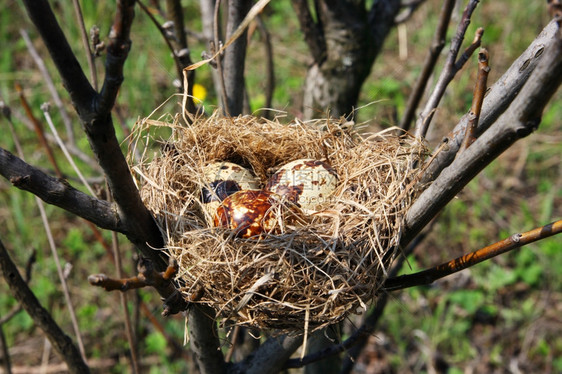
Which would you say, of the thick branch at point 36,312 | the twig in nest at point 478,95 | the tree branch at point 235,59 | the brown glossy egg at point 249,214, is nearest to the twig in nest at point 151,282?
the brown glossy egg at point 249,214

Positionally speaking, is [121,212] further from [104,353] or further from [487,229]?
[487,229]

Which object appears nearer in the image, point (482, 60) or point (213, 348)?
point (482, 60)

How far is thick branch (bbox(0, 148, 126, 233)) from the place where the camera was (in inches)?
41.4

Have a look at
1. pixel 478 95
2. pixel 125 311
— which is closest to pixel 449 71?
pixel 478 95

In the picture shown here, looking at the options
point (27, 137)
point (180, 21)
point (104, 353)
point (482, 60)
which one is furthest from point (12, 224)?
point (482, 60)

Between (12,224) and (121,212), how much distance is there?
3.40 meters

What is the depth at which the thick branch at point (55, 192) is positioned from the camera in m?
1.05

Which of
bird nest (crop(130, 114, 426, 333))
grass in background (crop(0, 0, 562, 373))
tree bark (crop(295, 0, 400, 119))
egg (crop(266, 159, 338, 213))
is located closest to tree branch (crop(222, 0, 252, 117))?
bird nest (crop(130, 114, 426, 333))

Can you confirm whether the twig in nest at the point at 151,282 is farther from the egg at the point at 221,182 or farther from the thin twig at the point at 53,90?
the thin twig at the point at 53,90

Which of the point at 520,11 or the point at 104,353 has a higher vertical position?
the point at 520,11

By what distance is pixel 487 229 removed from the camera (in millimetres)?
4266

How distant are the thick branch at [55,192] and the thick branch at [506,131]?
0.67 m

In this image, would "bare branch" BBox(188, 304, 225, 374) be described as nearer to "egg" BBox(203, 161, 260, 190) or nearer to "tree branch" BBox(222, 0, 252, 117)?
"egg" BBox(203, 161, 260, 190)

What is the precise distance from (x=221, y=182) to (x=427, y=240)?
2.61 meters
